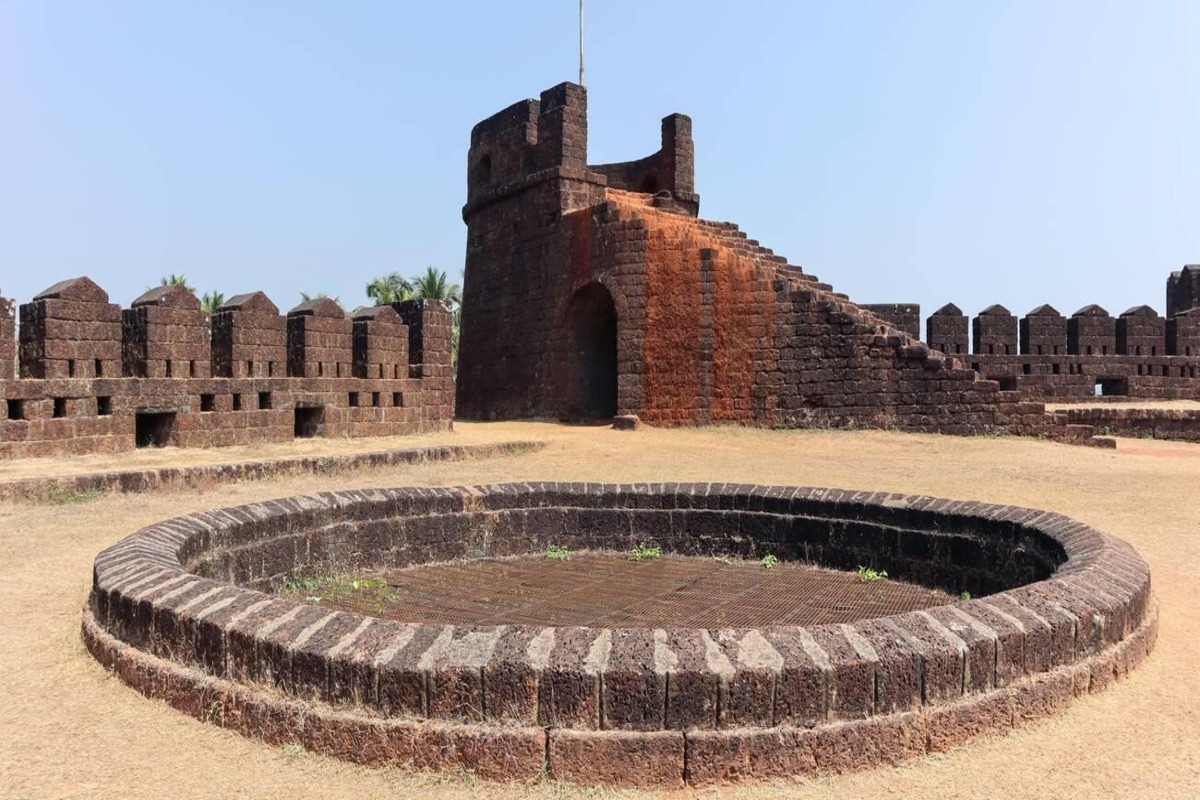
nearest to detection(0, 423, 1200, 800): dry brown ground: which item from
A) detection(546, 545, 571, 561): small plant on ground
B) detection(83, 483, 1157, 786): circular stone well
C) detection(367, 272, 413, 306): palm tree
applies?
detection(83, 483, 1157, 786): circular stone well

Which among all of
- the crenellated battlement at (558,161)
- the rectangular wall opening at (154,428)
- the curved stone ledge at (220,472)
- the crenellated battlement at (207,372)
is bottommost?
the curved stone ledge at (220,472)

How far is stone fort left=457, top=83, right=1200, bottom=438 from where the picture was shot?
14430 millimetres

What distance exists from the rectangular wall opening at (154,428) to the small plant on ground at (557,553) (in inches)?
263

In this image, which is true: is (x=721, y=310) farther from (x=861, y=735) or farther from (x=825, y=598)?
(x=861, y=735)

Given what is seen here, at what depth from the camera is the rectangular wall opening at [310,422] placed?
41.1ft

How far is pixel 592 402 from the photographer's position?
60.6 ft

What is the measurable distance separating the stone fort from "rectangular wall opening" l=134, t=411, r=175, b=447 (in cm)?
772

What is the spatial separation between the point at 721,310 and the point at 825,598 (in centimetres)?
1105

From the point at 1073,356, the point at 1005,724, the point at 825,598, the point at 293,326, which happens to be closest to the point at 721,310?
the point at 293,326

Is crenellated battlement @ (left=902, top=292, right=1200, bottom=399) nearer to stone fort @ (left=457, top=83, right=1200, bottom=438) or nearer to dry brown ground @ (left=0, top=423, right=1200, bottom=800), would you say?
stone fort @ (left=457, top=83, right=1200, bottom=438)

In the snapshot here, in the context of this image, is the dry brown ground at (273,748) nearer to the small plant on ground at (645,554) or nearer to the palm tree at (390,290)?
the small plant on ground at (645,554)

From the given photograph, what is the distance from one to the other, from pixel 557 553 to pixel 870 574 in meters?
1.98

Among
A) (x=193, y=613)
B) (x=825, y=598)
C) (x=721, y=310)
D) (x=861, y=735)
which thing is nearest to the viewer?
(x=861, y=735)

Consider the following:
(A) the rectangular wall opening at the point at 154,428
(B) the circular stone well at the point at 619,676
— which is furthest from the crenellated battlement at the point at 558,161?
(B) the circular stone well at the point at 619,676
